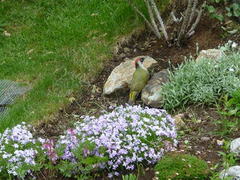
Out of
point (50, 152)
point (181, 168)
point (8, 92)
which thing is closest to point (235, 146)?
point (181, 168)

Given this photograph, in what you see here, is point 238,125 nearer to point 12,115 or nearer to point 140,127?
point 140,127

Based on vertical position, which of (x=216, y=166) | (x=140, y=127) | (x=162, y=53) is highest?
(x=140, y=127)

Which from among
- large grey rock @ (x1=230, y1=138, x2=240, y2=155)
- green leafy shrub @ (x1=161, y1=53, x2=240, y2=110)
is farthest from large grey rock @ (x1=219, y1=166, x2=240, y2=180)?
green leafy shrub @ (x1=161, y1=53, x2=240, y2=110)

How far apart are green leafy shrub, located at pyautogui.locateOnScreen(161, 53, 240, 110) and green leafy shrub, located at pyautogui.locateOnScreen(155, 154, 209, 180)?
1.41 meters

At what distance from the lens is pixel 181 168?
4.37 metres

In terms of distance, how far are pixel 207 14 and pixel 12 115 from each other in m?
2.97

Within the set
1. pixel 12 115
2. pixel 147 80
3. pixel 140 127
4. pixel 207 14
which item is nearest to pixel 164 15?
pixel 207 14

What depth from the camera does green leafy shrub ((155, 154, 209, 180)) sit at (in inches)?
171

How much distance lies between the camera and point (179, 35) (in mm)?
7160

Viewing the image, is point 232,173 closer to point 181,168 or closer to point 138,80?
point 181,168

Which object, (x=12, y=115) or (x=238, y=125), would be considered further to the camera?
(x=12, y=115)

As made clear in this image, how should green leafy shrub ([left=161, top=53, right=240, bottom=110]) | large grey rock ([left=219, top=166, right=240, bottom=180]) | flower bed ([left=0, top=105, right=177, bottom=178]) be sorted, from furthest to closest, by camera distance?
green leafy shrub ([left=161, top=53, right=240, bottom=110]) → flower bed ([left=0, top=105, right=177, bottom=178]) → large grey rock ([left=219, top=166, right=240, bottom=180])

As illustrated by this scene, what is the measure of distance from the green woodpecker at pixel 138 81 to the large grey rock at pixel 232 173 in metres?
2.18

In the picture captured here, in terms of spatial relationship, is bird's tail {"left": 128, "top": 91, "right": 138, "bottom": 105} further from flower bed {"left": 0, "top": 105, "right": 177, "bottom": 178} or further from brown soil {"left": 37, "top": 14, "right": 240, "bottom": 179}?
flower bed {"left": 0, "top": 105, "right": 177, "bottom": 178}
